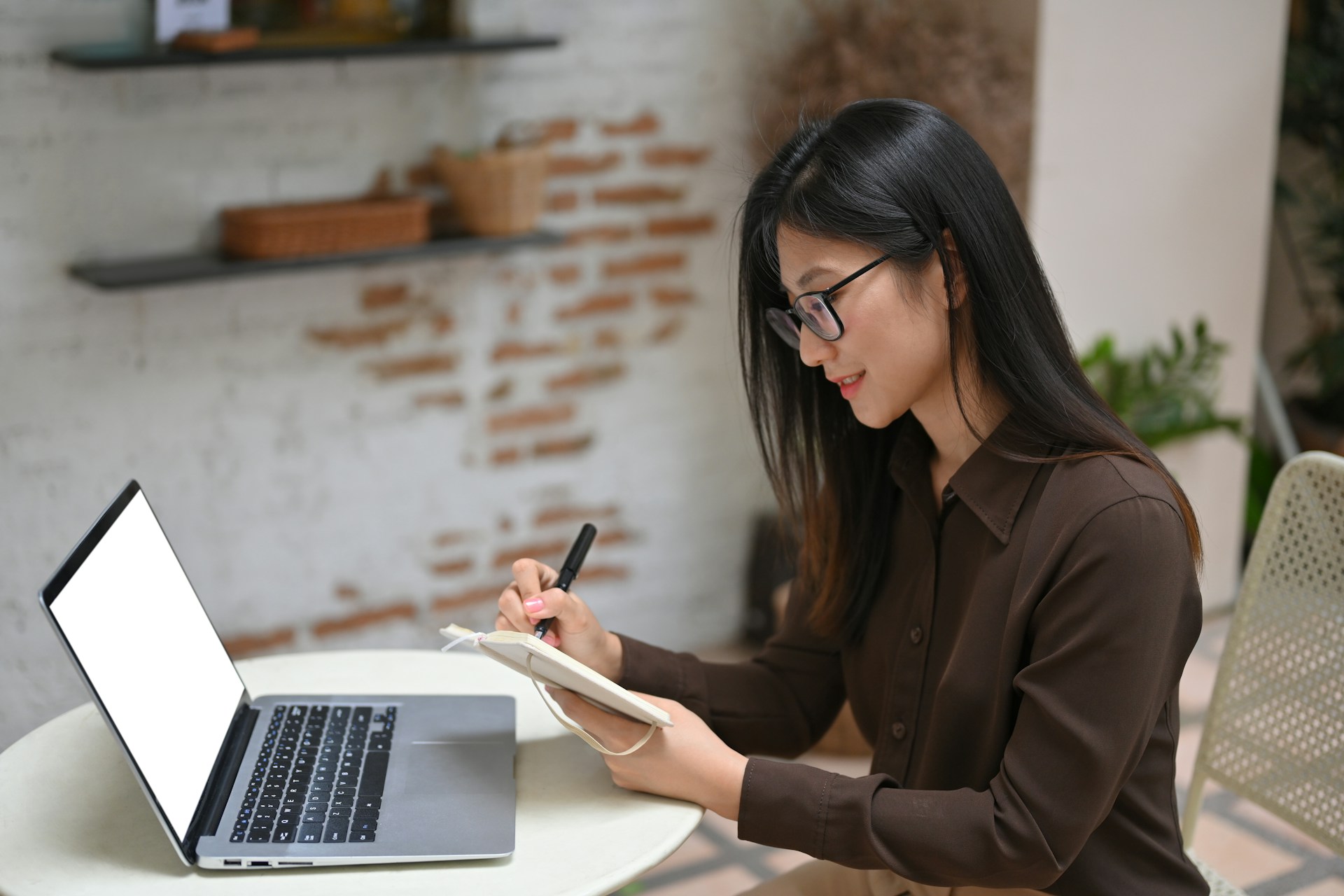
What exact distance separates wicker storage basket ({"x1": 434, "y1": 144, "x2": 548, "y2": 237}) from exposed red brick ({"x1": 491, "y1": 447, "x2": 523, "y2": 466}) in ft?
1.66

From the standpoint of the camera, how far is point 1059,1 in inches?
114

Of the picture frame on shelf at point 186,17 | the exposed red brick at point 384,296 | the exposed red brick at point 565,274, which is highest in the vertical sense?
the picture frame on shelf at point 186,17

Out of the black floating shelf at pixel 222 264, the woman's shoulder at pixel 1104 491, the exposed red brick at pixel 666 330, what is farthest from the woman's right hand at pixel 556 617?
the exposed red brick at pixel 666 330

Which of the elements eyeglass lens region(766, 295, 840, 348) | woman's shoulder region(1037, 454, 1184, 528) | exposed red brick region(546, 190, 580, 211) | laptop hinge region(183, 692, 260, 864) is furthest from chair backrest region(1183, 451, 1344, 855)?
exposed red brick region(546, 190, 580, 211)

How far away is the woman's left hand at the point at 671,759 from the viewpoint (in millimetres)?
1304

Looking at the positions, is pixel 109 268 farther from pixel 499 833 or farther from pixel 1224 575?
pixel 1224 575

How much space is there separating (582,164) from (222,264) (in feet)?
2.68

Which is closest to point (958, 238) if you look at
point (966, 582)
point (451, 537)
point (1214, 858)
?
point (966, 582)

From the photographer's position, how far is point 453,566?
3.03 m

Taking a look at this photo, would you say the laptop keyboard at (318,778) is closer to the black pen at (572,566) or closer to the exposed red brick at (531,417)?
the black pen at (572,566)

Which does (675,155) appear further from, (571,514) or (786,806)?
(786,806)

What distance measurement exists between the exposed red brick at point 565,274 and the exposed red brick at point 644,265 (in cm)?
7

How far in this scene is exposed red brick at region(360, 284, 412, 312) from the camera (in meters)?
2.80

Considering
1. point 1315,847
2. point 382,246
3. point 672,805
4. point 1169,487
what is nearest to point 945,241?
point 1169,487
